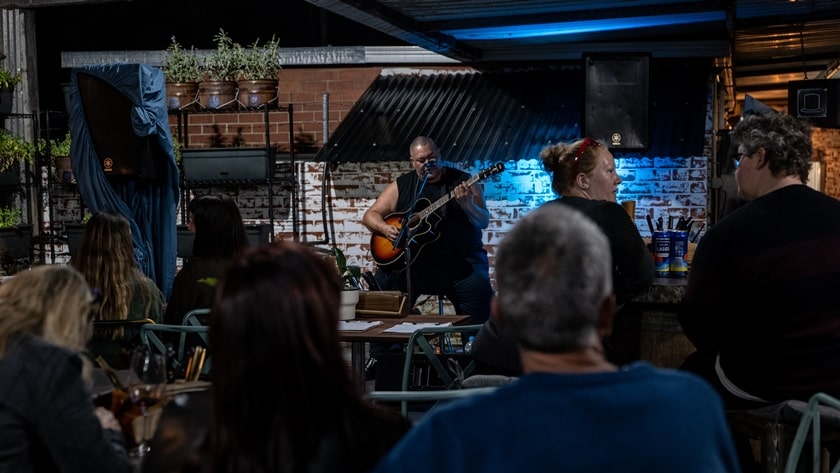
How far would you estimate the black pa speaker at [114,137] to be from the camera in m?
6.59

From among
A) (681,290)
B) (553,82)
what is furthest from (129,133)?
(681,290)

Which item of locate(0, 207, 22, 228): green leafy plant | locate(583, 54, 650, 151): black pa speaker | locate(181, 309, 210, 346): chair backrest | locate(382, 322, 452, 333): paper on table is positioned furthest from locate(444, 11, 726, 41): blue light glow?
locate(0, 207, 22, 228): green leafy plant

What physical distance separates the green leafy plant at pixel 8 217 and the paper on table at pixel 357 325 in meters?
3.87

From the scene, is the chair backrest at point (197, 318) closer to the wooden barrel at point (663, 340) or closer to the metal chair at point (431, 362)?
the metal chair at point (431, 362)

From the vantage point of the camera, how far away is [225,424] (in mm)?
1529

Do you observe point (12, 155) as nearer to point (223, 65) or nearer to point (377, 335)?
point (223, 65)

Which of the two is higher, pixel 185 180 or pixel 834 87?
pixel 834 87

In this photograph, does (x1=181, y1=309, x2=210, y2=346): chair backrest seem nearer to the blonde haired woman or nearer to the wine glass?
the wine glass

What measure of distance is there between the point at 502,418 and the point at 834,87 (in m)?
7.92

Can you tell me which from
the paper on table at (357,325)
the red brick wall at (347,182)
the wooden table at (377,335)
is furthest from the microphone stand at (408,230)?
the paper on table at (357,325)

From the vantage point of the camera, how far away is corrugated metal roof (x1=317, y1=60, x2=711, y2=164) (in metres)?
7.49

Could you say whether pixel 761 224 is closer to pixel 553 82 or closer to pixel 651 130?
pixel 651 130

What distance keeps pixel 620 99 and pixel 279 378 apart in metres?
5.93

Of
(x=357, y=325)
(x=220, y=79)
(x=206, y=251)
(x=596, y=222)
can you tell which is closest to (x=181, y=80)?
(x=220, y=79)
